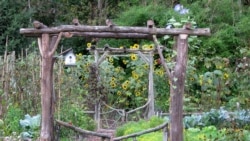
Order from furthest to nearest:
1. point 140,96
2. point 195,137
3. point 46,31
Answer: point 140,96 < point 195,137 < point 46,31

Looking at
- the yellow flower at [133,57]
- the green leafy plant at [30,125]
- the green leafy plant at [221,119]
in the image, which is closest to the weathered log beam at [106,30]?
the green leafy plant at [30,125]

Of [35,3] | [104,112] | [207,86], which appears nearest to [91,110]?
[104,112]

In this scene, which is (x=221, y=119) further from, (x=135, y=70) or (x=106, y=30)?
(x=106, y=30)

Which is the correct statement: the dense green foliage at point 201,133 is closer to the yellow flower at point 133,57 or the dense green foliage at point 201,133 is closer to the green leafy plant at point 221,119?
the green leafy plant at point 221,119

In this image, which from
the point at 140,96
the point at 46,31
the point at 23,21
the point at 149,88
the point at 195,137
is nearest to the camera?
the point at 46,31

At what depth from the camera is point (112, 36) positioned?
236 inches

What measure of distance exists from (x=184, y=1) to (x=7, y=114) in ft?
22.0

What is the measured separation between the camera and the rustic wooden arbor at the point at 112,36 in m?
5.66

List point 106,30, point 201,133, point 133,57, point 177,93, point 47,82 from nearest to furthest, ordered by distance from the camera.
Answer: point 177,93 < point 106,30 < point 47,82 < point 201,133 < point 133,57

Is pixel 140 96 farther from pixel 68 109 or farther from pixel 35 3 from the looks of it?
pixel 35 3

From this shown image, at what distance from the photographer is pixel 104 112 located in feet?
34.3

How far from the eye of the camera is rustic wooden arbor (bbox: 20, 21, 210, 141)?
5.66 meters

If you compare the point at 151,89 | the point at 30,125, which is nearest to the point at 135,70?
the point at 151,89

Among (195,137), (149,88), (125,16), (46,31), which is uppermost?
(125,16)
